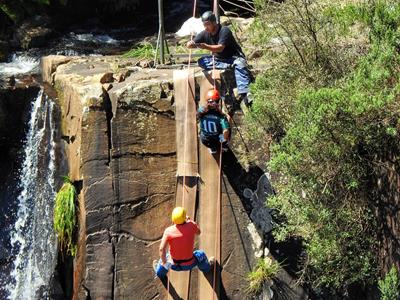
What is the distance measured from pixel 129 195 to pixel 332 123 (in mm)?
3225

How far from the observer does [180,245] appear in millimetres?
7582

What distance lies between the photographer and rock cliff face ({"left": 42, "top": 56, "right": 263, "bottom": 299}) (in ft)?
27.7

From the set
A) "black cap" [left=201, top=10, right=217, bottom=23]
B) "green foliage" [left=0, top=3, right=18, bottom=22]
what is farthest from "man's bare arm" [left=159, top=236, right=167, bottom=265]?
"green foliage" [left=0, top=3, right=18, bottom=22]

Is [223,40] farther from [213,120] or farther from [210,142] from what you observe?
[210,142]

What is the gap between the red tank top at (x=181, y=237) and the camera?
7531 mm

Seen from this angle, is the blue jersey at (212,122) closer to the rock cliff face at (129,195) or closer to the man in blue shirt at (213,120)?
the man in blue shirt at (213,120)

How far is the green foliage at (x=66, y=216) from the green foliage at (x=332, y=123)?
110 inches

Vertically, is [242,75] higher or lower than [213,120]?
higher

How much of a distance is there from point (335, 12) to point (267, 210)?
286 cm

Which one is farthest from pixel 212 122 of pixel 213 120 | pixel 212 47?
pixel 212 47

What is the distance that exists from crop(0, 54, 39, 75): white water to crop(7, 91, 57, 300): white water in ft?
6.28

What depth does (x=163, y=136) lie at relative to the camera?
884 cm

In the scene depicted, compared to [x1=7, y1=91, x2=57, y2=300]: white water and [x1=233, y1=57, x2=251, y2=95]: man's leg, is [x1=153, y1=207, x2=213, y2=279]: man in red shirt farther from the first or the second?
[x1=7, y1=91, x2=57, y2=300]: white water

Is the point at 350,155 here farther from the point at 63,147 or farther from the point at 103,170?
the point at 63,147
